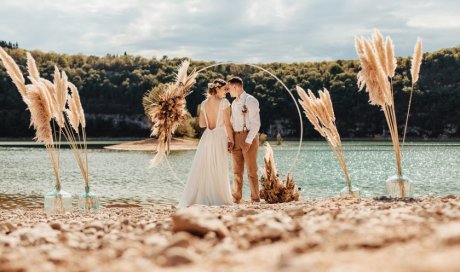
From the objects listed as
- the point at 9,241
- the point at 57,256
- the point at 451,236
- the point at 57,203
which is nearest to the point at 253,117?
the point at 57,203

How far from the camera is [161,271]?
2729 mm

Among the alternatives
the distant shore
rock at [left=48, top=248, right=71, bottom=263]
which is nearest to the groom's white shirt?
rock at [left=48, top=248, right=71, bottom=263]

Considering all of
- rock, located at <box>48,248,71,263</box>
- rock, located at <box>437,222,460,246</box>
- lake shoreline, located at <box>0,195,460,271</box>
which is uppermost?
rock, located at <box>437,222,460,246</box>

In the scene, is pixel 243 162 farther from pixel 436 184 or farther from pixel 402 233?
pixel 436 184

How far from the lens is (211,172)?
9.48 m

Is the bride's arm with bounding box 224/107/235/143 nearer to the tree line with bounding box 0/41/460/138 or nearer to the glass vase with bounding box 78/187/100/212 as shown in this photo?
the glass vase with bounding box 78/187/100/212

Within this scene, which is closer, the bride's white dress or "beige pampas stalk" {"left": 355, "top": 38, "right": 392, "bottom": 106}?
"beige pampas stalk" {"left": 355, "top": 38, "right": 392, "bottom": 106}

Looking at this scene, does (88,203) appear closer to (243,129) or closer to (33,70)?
(33,70)

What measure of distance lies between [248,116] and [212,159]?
2.99 feet

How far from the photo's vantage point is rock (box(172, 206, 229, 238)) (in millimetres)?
4027

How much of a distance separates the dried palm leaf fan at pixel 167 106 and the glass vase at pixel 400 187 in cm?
333

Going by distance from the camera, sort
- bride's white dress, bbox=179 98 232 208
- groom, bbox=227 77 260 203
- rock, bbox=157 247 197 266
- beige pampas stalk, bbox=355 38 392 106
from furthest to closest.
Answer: groom, bbox=227 77 260 203
bride's white dress, bbox=179 98 232 208
beige pampas stalk, bbox=355 38 392 106
rock, bbox=157 247 197 266

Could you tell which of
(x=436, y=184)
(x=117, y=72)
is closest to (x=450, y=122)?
(x=117, y=72)

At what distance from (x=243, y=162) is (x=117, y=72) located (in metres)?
81.4
